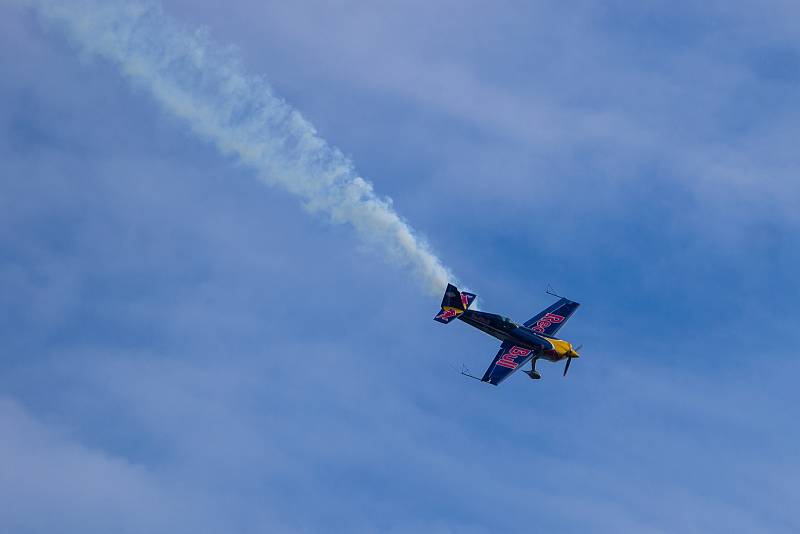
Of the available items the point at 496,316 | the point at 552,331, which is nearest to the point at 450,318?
the point at 496,316

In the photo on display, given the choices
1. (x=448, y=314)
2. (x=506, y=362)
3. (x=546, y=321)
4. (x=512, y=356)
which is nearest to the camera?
(x=506, y=362)

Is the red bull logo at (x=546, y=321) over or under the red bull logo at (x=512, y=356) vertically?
over

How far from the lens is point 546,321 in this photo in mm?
96562

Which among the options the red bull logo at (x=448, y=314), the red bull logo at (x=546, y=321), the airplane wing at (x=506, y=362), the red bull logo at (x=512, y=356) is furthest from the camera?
the red bull logo at (x=546, y=321)

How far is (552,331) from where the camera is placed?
95.9 metres

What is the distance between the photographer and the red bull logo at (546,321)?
314ft

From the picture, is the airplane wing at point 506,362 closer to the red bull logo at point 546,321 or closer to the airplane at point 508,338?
the airplane at point 508,338

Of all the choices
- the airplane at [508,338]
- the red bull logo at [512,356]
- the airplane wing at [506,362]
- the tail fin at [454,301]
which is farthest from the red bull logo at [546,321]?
the tail fin at [454,301]

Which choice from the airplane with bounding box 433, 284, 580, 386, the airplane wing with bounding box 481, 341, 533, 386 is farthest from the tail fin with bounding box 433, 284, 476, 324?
the airplane wing with bounding box 481, 341, 533, 386

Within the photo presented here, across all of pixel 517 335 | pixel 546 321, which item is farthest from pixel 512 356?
pixel 546 321

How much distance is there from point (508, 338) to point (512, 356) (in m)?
2.66

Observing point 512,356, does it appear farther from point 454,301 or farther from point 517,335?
point 454,301

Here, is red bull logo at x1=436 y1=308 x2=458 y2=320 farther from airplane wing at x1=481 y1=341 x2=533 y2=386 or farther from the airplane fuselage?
airplane wing at x1=481 y1=341 x2=533 y2=386

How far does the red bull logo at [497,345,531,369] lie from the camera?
89062mm
